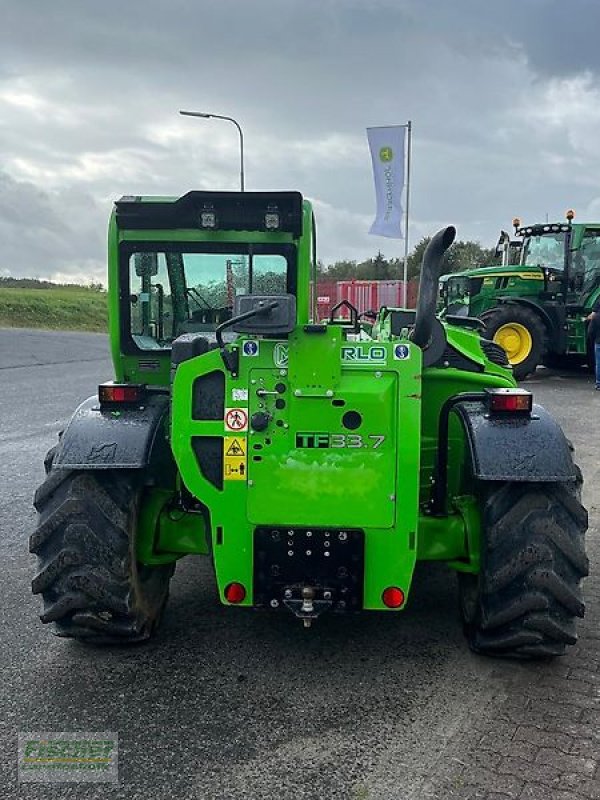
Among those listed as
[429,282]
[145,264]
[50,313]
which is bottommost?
[50,313]

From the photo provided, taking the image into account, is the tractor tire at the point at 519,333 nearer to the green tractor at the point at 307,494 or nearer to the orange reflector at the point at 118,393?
the green tractor at the point at 307,494

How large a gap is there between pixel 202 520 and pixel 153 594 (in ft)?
1.56

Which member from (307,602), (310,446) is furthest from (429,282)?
(307,602)

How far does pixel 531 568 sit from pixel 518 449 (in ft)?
1.75

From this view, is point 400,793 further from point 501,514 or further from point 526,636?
point 501,514

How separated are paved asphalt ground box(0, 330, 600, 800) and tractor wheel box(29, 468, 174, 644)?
0.22m

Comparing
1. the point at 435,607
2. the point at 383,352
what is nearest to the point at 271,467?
the point at 383,352

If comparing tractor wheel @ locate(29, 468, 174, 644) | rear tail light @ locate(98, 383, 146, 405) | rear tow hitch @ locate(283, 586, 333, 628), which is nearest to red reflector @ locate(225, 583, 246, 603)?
rear tow hitch @ locate(283, 586, 333, 628)

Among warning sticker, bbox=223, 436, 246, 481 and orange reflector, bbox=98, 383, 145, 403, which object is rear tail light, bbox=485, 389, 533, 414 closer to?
warning sticker, bbox=223, 436, 246, 481

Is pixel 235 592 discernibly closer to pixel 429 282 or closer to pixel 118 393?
pixel 118 393

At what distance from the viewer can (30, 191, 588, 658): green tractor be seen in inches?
140

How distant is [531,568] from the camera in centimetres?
364

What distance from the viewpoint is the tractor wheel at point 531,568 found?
3.64 metres

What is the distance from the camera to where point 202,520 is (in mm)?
4008
